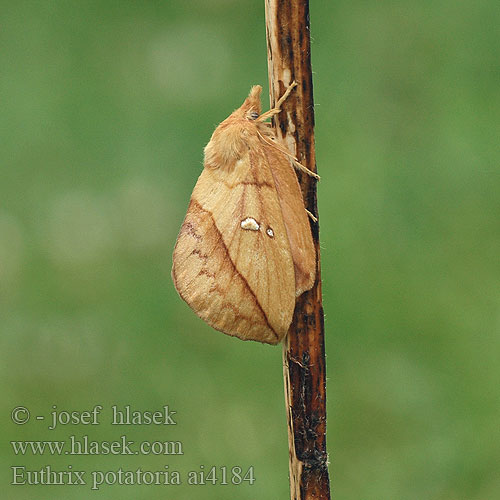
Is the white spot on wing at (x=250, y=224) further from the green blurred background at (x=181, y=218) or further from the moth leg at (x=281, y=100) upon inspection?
the green blurred background at (x=181, y=218)

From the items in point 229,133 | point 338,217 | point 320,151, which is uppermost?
point 229,133

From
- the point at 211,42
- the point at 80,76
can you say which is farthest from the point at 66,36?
the point at 211,42

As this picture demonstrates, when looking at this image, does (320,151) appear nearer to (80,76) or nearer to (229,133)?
(80,76)

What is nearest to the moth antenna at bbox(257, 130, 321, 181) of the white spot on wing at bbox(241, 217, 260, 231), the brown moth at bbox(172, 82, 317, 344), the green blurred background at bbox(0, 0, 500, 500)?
the brown moth at bbox(172, 82, 317, 344)

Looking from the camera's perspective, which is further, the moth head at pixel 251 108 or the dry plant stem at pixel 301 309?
the moth head at pixel 251 108

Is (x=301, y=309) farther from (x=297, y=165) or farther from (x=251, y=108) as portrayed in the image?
(x=251, y=108)

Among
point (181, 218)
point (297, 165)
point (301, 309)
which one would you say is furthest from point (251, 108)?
point (181, 218)

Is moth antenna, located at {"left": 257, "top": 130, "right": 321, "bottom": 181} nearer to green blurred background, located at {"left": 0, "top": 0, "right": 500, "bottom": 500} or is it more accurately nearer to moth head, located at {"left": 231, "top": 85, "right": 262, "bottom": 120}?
moth head, located at {"left": 231, "top": 85, "right": 262, "bottom": 120}

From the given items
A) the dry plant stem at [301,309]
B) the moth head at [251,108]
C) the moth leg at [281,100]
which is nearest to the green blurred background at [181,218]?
the dry plant stem at [301,309]
